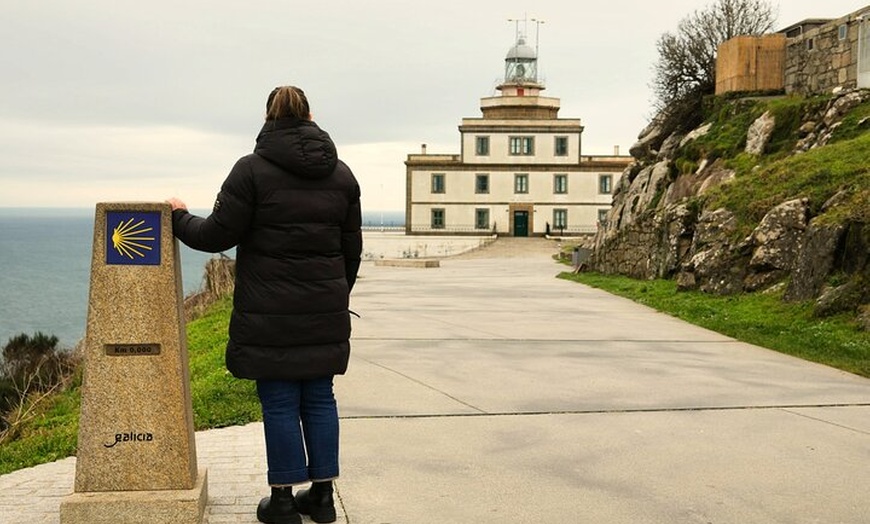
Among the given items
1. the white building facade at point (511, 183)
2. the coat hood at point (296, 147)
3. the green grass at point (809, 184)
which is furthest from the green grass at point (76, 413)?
the white building facade at point (511, 183)

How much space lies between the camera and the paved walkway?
486 centimetres

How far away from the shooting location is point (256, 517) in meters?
4.61

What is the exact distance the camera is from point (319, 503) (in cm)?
461

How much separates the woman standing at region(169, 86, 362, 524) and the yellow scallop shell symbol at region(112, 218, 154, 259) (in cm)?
17

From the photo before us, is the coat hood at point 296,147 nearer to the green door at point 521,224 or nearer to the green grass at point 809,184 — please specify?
the green grass at point 809,184

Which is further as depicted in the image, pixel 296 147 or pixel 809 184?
pixel 809 184

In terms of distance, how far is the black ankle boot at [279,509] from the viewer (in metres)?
4.46

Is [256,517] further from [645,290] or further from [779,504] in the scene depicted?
[645,290]

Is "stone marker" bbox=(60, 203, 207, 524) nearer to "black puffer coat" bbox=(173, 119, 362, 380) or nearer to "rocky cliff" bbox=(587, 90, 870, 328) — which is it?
"black puffer coat" bbox=(173, 119, 362, 380)

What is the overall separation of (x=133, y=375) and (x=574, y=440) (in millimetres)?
3060

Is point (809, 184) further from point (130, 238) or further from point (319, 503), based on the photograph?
point (130, 238)

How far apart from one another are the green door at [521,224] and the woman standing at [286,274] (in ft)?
205

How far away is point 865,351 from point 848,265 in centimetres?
246

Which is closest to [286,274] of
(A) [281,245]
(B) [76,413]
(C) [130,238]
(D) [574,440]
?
(A) [281,245]
